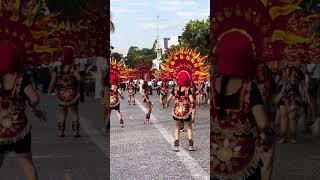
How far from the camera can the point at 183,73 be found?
34.1ft

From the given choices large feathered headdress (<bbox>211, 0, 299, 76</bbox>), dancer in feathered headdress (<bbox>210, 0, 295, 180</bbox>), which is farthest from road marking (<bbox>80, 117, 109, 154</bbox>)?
large feathered headdress (<bbox>211, 0, 299, 76</bbox>)

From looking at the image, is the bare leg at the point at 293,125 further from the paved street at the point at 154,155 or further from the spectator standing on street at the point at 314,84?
the paved street at the point at 154,155

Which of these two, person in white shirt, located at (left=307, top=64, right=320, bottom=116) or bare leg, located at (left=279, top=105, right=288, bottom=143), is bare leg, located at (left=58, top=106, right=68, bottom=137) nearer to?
bare leg, located at (left=279, top=105, right=288, bottom=143)

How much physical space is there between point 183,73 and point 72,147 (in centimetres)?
479

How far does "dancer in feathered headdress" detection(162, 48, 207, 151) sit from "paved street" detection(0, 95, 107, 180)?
3.55m

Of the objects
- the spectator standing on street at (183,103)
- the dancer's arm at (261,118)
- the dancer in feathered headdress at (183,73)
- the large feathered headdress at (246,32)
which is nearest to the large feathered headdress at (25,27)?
the large feathered headdress at (246,32)

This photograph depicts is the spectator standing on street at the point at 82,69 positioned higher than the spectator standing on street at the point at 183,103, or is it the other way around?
the spectator standing on street at the point at 82,69

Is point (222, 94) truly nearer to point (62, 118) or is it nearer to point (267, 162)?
point (267, 162)

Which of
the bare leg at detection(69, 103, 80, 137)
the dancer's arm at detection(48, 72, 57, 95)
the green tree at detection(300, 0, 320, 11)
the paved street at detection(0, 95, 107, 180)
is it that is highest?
the green tree at detection(300, 0, 320, 11)

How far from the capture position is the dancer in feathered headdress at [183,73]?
9961 mm

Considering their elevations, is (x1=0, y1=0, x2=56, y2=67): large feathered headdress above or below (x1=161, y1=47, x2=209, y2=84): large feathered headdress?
above

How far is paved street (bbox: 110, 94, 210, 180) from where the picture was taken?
8.39 metres

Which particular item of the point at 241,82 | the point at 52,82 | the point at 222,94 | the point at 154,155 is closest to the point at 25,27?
the point at 52,82

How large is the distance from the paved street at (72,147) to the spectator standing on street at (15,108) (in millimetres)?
72
